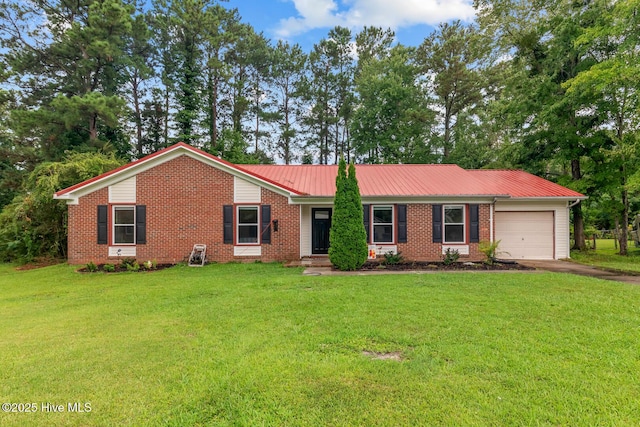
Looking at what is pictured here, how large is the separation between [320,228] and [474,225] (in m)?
6.10

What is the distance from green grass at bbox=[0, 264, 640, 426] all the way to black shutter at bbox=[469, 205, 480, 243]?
4.94 meters

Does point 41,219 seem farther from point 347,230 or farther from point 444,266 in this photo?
point 444,266

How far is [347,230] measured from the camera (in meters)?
9.52

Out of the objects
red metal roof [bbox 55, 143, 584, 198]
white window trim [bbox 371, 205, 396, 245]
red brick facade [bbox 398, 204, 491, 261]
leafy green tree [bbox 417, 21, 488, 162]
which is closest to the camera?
red metal roof [bbox 55, 143, 584, 198]

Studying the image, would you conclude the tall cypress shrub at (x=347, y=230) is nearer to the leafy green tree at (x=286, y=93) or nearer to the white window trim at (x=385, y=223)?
the white window trim at (x=385, y=223)

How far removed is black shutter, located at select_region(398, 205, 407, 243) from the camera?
11.7 meters

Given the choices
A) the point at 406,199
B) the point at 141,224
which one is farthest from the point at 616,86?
the point at 141,224

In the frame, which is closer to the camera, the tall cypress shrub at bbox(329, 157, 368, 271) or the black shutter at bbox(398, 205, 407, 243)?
the tall cypress shrub at bbox(329, 157, 368, 271)

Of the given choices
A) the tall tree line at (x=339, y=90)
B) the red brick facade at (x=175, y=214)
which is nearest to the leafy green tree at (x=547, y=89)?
the tall tree line at (x=339, y=90)

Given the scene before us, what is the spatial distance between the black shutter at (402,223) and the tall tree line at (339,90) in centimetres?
862

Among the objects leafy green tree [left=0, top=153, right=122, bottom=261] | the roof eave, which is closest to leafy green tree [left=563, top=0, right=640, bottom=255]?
the roof eave

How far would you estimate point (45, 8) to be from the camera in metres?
18.5

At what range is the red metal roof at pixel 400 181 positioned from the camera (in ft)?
37.2

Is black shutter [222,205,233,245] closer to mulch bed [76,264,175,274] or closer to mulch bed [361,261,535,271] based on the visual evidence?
mulch bed [76,264,175,274]
